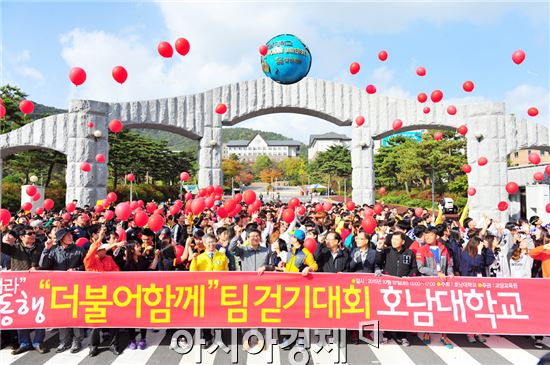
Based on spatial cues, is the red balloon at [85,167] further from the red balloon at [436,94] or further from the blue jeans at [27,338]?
the red balloon at [436,94]

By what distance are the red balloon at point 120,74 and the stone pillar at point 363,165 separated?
11.2 meters

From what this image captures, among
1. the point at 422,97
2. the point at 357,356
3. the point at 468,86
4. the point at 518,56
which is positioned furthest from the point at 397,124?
the point at 357,356

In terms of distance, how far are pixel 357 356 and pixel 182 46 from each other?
348 inches

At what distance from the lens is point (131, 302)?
189 inches

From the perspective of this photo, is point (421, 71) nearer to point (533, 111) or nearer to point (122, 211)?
point (533, 111)

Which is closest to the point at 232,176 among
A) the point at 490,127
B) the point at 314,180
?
the point at 314,180

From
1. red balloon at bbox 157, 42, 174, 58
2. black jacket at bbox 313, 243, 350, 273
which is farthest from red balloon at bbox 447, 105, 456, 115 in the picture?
black jacket at bbox 313, 243, 350, 273

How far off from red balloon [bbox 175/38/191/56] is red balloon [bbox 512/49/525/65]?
31.0ft

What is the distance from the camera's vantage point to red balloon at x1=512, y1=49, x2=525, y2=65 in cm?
1068

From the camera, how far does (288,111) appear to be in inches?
734

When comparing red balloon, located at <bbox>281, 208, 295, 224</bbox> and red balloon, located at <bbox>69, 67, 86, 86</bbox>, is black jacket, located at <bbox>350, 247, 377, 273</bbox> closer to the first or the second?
red balloon, located at <bbox>281, 208, 295, 224</bbox>

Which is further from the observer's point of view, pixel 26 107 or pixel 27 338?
pixel 26 107

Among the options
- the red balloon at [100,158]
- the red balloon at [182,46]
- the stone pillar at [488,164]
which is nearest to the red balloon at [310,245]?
the red balloon at [182,46]

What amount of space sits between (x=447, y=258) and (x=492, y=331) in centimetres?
106
